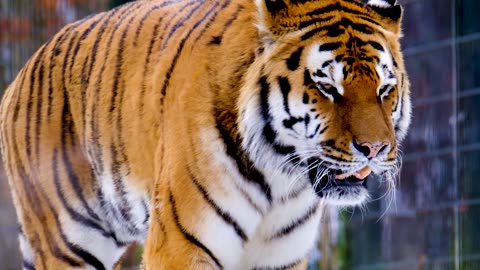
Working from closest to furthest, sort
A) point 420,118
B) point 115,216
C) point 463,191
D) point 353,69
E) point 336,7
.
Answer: point 353,69
point 336,7
point 115,216
point 463,191
point 420,118

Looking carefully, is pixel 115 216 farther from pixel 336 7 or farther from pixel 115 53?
pixel 336 7

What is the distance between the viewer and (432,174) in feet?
15.6

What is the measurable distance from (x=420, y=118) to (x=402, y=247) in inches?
22.2

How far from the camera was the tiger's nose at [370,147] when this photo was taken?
95.5 inches

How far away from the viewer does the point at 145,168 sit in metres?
2.85

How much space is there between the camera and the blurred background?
14.7 ft

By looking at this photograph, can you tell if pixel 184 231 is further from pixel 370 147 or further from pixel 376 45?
pixel 376 45

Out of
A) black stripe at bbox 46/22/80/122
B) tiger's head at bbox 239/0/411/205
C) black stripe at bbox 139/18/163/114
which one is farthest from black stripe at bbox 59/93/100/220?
tiger's head at bbox 239/0/411/205

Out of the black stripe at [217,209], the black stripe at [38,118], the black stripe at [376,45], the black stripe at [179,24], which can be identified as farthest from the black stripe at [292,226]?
the black stripe at [38,118]

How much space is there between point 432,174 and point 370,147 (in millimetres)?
2374

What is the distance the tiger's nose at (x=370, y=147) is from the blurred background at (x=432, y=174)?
1796mm

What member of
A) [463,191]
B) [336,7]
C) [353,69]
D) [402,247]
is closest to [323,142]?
[353,69]

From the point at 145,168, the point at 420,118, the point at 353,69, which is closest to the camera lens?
the point at 353,69

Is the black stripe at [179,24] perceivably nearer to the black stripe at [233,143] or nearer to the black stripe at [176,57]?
the black stripe at [176,57]
